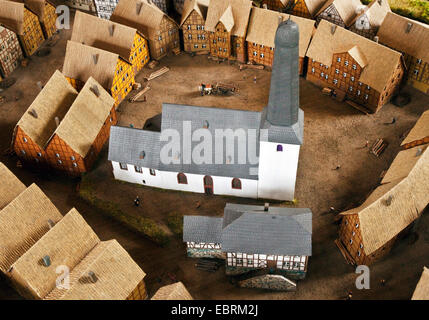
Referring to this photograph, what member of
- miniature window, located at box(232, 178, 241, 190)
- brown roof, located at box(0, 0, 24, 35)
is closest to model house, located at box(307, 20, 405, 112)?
miniature window, located at box(232, 178, 241, 190)

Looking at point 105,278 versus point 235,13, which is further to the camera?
point 235,13

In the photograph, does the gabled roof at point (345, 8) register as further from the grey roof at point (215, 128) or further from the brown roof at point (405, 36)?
the grey roof at point (215, 128)

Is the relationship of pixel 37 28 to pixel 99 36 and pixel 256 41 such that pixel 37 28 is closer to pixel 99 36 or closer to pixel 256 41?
pixel 99 36

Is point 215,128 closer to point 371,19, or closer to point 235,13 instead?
point 235,13

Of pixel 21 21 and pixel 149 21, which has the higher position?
pixel 149 21

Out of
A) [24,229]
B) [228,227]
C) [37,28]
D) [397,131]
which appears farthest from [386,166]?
[37,28]

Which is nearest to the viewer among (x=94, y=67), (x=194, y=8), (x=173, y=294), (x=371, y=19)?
(x=173, y=294)

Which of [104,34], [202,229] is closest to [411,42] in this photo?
[202,229]
